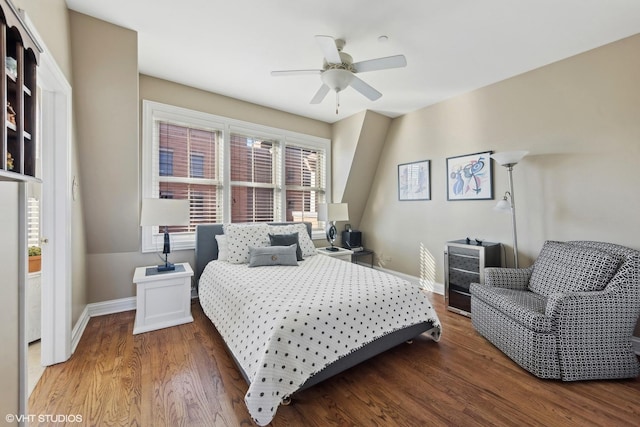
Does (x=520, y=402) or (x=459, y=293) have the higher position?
(x=459, y=293)

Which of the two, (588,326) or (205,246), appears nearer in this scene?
(588,326)

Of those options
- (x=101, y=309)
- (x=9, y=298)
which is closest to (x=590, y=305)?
(x=9, y=298)

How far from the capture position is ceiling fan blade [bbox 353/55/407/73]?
204cm

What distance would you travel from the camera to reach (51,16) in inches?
69.5

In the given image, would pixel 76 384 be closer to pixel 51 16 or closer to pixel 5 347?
pixel 5 347

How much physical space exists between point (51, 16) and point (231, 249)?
2.39 meters

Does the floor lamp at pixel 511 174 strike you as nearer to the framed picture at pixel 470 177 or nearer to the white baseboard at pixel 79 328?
the framed picture at pixel 470 177

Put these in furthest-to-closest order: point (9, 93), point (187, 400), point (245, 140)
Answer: point (245, 140) → point (187, 400) → point (9, 93)

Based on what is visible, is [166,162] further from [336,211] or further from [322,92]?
[336,211]

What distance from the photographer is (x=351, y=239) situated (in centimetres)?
486

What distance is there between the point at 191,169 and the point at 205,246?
1.10 meters

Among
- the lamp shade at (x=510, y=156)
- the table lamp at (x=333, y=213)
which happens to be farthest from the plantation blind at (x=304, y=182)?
the lamp shade at (x=510, y=156)

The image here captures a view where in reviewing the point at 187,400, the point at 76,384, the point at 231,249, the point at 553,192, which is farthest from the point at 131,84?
the point at 553,192

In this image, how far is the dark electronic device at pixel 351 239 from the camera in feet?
15.9
